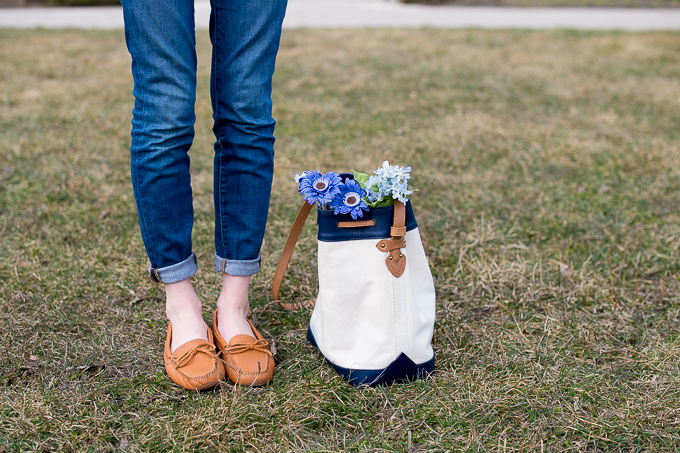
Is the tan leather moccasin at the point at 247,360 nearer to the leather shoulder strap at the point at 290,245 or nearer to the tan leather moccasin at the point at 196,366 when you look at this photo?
the tan leather moccasin at the point at 196,366

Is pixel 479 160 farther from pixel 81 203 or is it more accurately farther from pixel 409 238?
pixel 81 203

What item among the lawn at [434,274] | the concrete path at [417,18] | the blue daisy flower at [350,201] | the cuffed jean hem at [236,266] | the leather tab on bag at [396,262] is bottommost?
the lawn at [434,274]

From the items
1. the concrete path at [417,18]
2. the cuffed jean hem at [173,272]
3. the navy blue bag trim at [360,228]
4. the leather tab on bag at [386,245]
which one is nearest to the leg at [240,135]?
the cuffed jean hem at [173,272]

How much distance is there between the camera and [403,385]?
5.04 feet

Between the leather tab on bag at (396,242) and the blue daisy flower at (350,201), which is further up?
the blue daisy flower at (350,201)

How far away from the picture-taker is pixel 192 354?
1.52 m

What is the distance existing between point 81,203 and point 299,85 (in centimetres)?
274

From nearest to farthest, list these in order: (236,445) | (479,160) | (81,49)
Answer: (236,445) → (479,160) → (81,49)

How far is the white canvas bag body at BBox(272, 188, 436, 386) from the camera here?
1.44m

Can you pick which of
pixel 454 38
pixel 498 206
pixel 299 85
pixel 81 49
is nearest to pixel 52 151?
pixel 299 85

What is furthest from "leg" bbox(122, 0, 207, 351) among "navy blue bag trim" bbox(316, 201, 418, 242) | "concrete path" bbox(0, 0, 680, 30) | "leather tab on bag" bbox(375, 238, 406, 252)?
"concrete path" bbox(0, 0, 680, 30)

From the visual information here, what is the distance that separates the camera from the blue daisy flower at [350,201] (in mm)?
1396

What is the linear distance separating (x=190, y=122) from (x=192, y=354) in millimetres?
622

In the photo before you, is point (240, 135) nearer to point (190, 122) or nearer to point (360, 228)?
point (190, 122)
